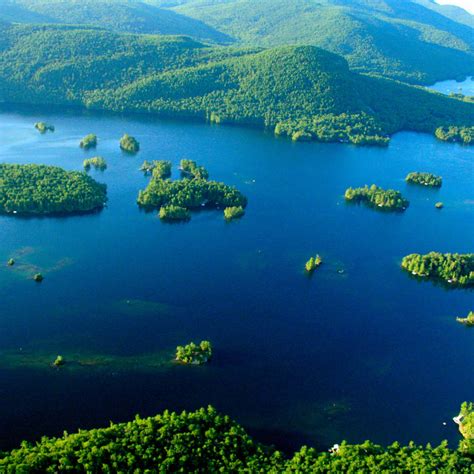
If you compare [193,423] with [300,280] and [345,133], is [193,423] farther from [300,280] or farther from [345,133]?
[345,133]

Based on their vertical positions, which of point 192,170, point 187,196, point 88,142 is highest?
point 192,170

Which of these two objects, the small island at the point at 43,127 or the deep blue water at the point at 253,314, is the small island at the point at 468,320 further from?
the small island at the point at 43,127

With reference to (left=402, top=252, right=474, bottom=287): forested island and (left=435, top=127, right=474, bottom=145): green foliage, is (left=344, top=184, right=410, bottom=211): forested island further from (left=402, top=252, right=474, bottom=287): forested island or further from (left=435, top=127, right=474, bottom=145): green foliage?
(left=435, top=127, right=474, bottom=145): green foliage

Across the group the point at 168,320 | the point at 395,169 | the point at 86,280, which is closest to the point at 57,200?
the point at 86,280

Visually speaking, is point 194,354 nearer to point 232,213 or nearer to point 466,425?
point 466,425

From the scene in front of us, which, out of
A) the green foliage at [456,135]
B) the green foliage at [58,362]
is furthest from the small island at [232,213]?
the green foliage at [456,135]

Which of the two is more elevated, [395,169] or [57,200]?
[395,169]

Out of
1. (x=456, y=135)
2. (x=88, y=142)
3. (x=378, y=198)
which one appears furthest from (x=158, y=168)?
(x=456, y=135)
